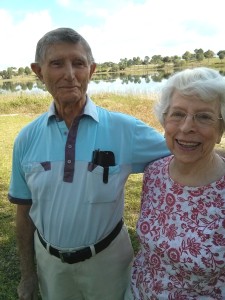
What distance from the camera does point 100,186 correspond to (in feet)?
6.76

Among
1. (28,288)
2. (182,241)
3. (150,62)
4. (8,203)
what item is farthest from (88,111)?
(150,62)

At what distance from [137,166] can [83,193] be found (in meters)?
0.41

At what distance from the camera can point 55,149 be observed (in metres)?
2.11

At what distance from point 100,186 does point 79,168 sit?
16 cm

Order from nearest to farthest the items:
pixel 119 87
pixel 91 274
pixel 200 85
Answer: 1. pixel 200 85
2. pixel 91 274
3. pixel 119 87

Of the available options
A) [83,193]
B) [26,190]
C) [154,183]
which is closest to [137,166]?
[154,183]

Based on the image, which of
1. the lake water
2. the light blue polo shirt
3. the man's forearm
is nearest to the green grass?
the man's forearm

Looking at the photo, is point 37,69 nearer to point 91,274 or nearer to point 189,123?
point 189,123

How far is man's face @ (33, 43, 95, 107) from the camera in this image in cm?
207

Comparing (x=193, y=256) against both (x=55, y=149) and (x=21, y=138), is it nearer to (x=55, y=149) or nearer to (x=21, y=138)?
(x=55, y=149)

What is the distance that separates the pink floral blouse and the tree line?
82635 mm

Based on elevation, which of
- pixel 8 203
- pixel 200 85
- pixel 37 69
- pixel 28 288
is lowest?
pixel 8 203

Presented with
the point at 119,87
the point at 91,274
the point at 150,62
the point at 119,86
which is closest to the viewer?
the point at 91,274

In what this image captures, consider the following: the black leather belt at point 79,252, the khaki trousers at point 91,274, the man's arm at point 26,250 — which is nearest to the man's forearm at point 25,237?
the man's arm at point 26,250
